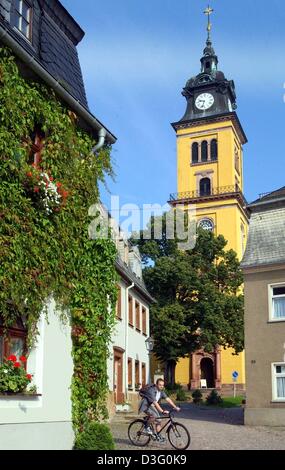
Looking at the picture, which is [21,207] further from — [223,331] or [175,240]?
[175,240]

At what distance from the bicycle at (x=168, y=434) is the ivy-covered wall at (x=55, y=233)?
1875 mm

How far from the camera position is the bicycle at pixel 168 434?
13.8 metres

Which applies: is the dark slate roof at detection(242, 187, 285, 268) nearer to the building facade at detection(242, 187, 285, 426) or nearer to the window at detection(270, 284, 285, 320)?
the building facade at detection(242, 187, 285, 426)

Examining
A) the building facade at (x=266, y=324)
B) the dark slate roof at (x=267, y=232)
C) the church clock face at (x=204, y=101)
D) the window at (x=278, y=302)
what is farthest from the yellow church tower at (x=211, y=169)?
the window at (x=278, y=302)

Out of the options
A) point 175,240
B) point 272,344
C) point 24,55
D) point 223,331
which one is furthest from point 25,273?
point 175,240

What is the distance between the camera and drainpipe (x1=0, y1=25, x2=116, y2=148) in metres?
10.4

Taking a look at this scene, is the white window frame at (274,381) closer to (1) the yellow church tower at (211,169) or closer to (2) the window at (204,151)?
(1) the yellow church tower at (211,169)

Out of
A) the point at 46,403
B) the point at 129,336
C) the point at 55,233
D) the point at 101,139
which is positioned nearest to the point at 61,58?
the point at 101,139

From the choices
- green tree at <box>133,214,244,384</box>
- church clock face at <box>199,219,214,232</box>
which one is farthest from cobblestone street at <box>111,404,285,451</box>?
church clock face at <box>199,219,214,232</box>

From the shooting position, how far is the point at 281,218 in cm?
2578

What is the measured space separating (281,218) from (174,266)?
2271 cm

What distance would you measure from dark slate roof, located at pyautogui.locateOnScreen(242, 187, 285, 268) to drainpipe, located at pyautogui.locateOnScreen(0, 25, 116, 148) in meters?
12.7

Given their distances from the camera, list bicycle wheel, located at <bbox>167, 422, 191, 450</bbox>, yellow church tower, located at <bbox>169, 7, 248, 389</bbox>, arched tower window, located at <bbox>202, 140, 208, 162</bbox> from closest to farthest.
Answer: bicycle wheel, located at <bbox>167, 422, 191, 450</bbox>, yellow church tower, located at <bbox>169, 7, 248, 389</bbox>, arched tower window, located at <bbox>202, 140, 208, 162</bbox>

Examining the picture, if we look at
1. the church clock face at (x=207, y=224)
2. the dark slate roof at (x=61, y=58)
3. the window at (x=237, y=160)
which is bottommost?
the dark slate roof at (x=61, y=58)
